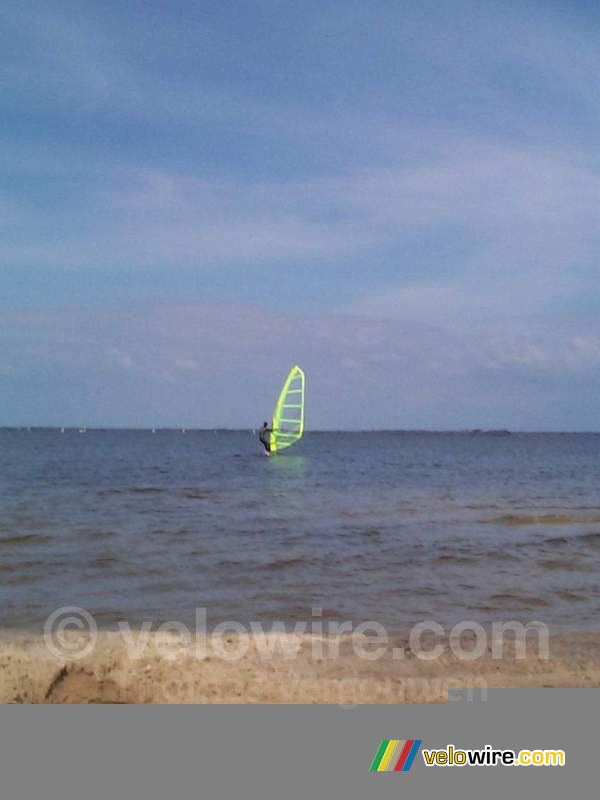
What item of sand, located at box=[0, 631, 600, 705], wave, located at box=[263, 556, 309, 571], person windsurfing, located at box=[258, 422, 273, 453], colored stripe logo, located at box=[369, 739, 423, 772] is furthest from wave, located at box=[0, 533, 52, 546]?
person windsurfing, located at box=[258, 422, 273, 453]

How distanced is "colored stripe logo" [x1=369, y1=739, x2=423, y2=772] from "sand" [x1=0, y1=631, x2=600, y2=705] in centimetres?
102

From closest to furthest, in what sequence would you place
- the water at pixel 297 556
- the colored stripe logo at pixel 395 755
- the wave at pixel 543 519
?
the colored stripe logo at pixel 395 755 → the water at pixel 297 556 → the wave at pixel 543 519

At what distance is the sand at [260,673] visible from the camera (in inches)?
192

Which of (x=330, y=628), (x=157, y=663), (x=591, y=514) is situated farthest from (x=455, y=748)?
(x=591, y=514)

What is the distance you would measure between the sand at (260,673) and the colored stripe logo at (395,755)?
102 cm

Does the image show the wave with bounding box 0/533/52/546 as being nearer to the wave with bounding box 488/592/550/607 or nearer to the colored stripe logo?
the wave with bounding box 488/592/550/607

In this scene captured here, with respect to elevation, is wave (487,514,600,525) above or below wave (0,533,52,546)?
below

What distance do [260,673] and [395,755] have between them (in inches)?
65.5

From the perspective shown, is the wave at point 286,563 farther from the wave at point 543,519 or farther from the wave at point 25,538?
the wave at point 543,519

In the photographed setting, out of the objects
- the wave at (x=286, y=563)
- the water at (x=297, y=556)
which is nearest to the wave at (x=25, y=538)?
the water at (x=297, y=556)

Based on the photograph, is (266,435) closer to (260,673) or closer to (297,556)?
(297,556)

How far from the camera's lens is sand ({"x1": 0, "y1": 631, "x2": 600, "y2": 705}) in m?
4.88

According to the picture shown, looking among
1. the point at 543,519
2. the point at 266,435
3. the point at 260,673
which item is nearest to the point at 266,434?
the point at 266,435

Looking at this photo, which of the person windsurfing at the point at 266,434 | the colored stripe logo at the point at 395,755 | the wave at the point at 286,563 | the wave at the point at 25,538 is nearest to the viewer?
the colored stripe logo at the point at 395,755
